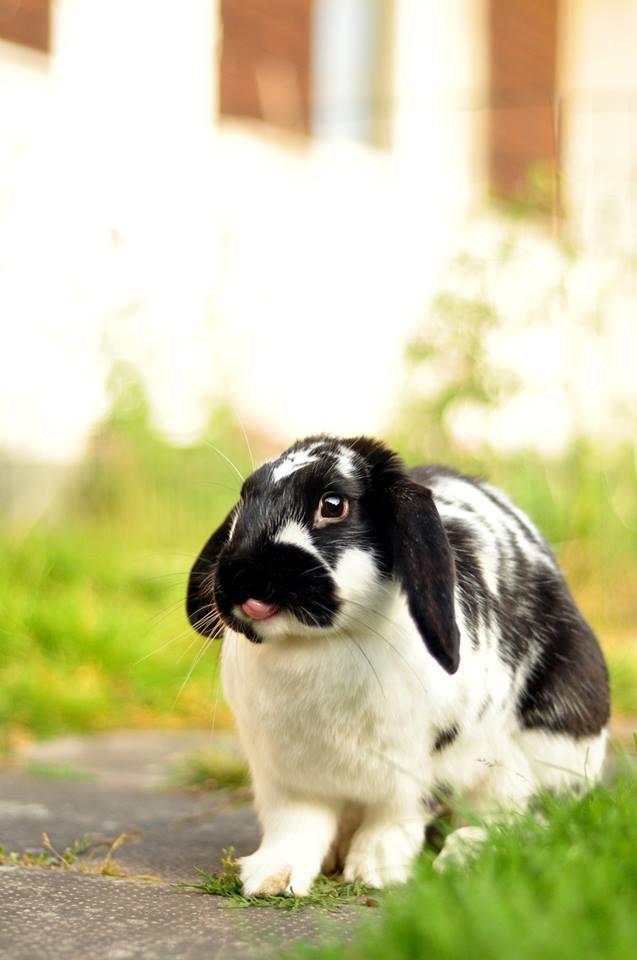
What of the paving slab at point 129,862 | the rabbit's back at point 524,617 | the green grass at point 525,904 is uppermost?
the rabbit's back at point 524,617

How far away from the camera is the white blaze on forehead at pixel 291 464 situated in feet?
8.45

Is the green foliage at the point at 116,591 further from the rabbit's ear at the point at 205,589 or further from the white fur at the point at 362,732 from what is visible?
the white fur at the point at 362,732

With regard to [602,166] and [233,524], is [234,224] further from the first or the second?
[233,524]

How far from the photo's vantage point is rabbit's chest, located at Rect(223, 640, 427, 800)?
98.0 inches

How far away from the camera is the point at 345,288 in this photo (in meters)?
7.37

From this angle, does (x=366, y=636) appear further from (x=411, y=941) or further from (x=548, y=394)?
(x=548, y=394)

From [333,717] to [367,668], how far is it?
0.11 meters

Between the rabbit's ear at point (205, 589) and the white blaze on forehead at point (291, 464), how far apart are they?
0.17 metres

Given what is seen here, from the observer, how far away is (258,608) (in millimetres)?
2367

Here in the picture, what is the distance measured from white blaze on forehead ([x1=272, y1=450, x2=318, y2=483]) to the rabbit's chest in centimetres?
31

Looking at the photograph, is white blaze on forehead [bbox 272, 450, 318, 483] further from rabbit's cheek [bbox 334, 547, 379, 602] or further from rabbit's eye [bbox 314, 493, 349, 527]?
rabbit's cheek [bbox 334, 547, 379, 602]

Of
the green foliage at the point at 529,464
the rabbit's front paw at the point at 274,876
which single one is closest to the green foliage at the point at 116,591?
the green foliage at the point at 529,464

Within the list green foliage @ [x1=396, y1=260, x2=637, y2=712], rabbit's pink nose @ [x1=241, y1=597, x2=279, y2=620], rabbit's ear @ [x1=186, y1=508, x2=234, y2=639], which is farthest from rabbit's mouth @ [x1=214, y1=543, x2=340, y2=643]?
green foliage @ [x1=396, y1=260, x2=637, y2=712]

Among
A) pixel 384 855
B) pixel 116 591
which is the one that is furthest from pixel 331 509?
pixel 116 591
